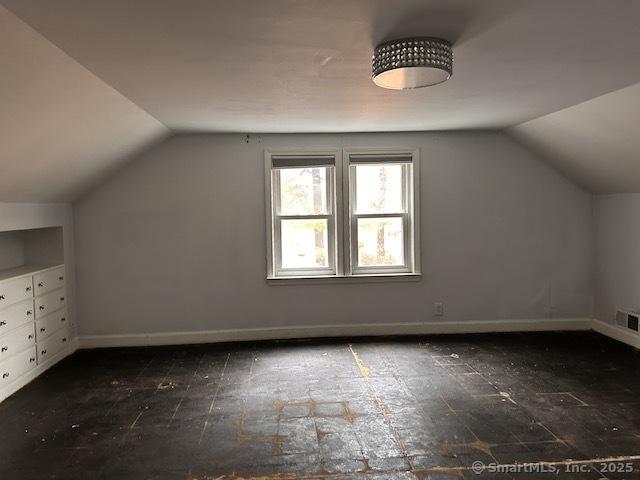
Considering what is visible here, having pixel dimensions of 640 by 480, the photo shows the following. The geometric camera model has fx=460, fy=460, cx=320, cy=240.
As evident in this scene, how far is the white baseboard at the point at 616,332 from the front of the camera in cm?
439

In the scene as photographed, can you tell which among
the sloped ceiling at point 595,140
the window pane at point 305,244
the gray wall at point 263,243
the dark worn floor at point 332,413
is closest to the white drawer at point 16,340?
the dark worn floor at point 332,413

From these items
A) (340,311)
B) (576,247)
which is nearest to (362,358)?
(340,311)

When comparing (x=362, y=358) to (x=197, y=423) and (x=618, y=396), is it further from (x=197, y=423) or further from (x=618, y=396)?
(x=618, y=396)

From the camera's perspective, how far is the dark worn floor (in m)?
2.51

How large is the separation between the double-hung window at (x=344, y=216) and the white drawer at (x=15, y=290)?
2159 millimetres

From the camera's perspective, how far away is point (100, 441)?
2818 millimetres

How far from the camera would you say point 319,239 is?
5.05 meters

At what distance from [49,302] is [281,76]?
305 cm

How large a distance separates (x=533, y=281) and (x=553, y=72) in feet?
9.25

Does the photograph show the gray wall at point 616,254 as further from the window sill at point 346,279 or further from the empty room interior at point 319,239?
the window sill at point 346,279

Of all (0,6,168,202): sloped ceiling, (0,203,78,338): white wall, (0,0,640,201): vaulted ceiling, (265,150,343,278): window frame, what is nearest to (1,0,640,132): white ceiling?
(0,0,640,201): vaulted ceiling

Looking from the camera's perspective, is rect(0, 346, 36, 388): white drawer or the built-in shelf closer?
rect(0, 346, 36, 388): white drawer

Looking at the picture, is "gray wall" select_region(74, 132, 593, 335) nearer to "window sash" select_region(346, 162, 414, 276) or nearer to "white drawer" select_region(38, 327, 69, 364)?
"window sash" select_region(346, 162, 414, 276)

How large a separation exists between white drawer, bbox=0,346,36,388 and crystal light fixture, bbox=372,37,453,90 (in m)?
3.43
